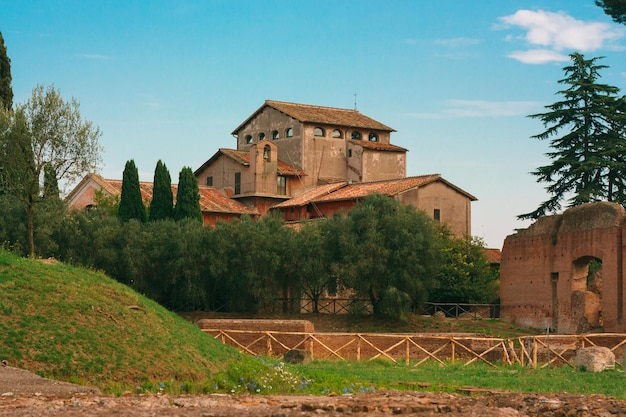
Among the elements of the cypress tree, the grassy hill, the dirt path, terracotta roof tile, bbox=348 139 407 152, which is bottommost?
the dirt path

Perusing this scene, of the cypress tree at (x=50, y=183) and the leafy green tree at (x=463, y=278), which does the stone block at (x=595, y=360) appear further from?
the cypress tree at (x=50, y=183)

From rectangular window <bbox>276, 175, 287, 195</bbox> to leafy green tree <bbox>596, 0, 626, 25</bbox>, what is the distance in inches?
839

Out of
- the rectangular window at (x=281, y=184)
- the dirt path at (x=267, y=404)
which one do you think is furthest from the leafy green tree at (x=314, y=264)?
the dirt path at (x=267, y=404)

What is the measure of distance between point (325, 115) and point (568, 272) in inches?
1056

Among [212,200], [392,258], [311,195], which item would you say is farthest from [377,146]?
[392,258]

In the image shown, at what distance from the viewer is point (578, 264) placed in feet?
124

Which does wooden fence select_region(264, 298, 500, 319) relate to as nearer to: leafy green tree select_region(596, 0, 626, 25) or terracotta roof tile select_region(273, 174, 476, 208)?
terracotta roof tile select_region(273, 174, 476, 208)

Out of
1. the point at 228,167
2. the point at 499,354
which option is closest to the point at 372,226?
the point at 499,354

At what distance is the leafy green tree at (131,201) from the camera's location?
4547 centimetres

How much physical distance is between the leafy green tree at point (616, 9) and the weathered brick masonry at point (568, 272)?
32.6 feet

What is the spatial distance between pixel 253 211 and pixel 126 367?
120ft

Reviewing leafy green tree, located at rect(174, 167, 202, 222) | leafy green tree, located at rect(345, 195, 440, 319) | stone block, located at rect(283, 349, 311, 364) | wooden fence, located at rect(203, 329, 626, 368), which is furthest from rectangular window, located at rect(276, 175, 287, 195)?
stone block, located at rect(283, 349, 311, 364)

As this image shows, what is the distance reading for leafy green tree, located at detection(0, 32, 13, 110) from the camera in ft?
133

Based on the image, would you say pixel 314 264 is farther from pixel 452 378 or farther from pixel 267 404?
pixel 267 404
